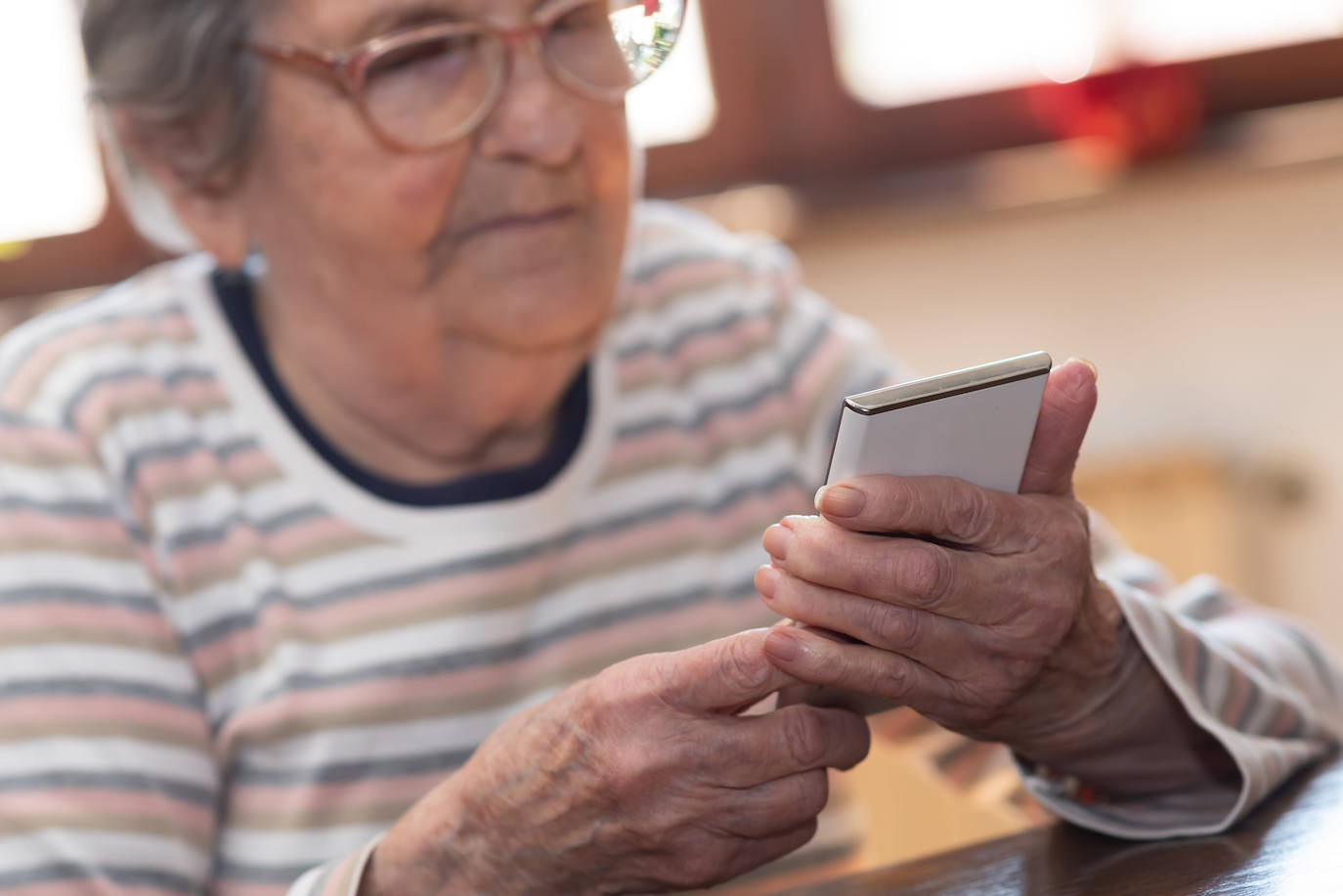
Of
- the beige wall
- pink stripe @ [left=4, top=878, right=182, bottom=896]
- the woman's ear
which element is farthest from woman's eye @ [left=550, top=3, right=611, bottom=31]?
the beige wall

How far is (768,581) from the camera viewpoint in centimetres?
67

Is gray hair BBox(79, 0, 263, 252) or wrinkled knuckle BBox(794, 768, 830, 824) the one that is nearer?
wrinkled knuckle BBox(794, 768, 830, 824)

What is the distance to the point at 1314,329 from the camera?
6.98 ft

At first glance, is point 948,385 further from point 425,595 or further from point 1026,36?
point 1026,36

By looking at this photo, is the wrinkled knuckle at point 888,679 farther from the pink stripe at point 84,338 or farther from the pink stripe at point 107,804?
the pink stripe at point 84,338

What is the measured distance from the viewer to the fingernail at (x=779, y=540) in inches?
25.6

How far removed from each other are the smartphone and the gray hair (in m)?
0.58

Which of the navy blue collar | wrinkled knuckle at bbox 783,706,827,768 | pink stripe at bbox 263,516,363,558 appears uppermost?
the navy blue collar

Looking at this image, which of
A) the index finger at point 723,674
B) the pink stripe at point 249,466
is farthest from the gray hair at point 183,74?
the index finger at point 723,674

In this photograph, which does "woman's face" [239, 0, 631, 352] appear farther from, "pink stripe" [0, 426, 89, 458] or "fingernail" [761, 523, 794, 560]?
"fingernail" [761, 523, 794, 560]

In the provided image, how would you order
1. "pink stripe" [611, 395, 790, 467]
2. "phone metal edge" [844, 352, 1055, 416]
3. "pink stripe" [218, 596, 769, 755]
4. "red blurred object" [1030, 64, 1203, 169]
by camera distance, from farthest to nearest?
1. "red blurred object" [1030, 64, 1203, 169]
2. "pink stripe" [611, 395, 790, 467]
3. "pink stripe" [218, 596, 769, 755]
4. "phone metal edge" [844, 352, 1055, 416]

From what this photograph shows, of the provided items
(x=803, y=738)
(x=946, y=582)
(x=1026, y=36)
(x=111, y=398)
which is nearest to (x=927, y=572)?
(x=946, y=582)

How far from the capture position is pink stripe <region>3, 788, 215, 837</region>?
35.4 inches

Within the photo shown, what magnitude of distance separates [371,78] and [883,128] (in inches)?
59.6
